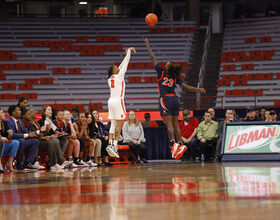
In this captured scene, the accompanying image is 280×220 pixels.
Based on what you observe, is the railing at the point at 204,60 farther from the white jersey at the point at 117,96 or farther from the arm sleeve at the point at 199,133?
the white jersey at the point at 117,96

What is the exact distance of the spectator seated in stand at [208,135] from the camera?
Result: 12.3 meters

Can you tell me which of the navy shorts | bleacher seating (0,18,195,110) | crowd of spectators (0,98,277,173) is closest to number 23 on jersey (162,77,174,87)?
the navy shorts

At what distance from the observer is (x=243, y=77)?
891 inches

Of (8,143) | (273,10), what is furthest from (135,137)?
(273,10)

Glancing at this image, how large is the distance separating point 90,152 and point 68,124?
993 millimetres

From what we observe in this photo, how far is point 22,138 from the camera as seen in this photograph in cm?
978

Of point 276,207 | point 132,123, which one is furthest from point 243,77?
point 276,207

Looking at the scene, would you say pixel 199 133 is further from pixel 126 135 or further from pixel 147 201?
pixel 147 201

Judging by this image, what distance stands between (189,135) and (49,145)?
4.04 metres

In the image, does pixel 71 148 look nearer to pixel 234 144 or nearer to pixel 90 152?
pixel 90 152

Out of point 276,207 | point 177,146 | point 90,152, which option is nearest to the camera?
point 276,207

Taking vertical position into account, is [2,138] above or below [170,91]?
below

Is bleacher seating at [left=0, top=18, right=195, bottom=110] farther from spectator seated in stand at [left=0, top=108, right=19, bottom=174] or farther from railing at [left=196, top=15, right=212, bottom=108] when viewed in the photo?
spectator seated in stand at [left=0, top=108, right=19, bottom=174]

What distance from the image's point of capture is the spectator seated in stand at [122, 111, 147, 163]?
1259 cm
